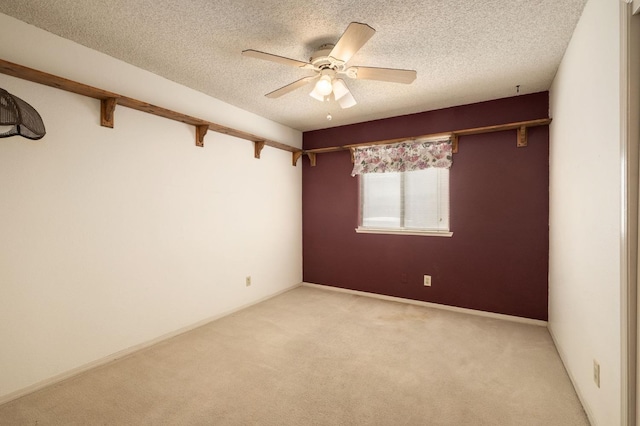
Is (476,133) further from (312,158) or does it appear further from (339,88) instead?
(312,158)

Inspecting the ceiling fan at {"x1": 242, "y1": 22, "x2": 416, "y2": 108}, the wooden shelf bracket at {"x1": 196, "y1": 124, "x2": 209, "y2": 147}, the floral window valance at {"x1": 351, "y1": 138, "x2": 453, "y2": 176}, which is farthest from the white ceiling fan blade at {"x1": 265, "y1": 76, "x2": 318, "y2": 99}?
the floral window valance at {"x1": 351, "y1": 138, "x2": 453, "y2": 176}

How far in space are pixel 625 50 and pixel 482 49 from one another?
1.18m

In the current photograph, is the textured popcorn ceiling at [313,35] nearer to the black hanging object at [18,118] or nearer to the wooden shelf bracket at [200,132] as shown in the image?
the wooden shelf bracket at [200,132]

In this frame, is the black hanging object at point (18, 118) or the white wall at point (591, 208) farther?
the black hanging object at point (18, 118)

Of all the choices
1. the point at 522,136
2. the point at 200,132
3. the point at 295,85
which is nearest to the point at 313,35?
the point at 295,85

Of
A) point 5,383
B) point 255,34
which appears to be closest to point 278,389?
point 5,383

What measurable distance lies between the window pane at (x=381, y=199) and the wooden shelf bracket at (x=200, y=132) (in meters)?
2.17

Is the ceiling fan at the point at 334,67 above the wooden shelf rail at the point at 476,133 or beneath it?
above

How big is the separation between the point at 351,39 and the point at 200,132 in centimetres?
199

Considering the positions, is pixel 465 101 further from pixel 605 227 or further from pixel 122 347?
pixel 122 347

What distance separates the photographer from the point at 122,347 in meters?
2.54

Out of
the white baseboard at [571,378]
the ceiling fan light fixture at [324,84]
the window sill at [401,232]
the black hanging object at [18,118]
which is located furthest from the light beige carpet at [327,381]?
the ceiling fan light fixture at [324,84]

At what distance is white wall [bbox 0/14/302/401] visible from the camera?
79.0 inches

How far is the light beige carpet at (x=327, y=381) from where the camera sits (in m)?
1.80
